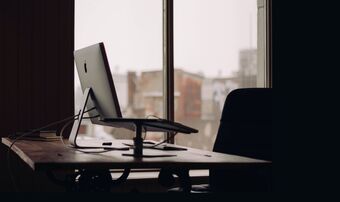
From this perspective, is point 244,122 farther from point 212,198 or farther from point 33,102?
point 33,102

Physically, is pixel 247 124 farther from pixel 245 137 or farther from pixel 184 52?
pixel 184 52

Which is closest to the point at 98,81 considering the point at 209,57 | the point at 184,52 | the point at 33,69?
the point at 33,69

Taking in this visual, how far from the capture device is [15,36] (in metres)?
3.40

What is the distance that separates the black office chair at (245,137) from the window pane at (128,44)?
159 centimetres

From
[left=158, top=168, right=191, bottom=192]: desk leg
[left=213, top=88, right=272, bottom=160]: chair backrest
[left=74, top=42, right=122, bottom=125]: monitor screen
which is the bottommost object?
[left=158, top=168, right=191, bottom=192]: desk leg

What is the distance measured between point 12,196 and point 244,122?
62.7 inches

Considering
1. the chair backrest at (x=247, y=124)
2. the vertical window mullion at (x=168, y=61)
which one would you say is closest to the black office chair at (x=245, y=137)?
the chair backrest at (x=247, y=124)

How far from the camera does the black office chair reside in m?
2.24

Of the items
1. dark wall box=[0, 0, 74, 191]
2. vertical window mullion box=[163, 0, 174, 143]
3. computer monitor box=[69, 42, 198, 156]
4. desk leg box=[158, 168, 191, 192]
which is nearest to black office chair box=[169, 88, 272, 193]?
desk leg box=[158, 168, 191, 192]

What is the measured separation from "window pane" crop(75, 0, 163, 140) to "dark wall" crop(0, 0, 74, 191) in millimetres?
219

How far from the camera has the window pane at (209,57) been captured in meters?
4.17

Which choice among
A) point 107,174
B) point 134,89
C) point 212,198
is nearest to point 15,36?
point 134,89

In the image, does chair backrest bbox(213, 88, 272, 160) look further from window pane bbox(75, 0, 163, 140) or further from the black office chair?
window pane bbox(75, 0, 163, 140)

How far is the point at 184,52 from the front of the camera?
416 cm
